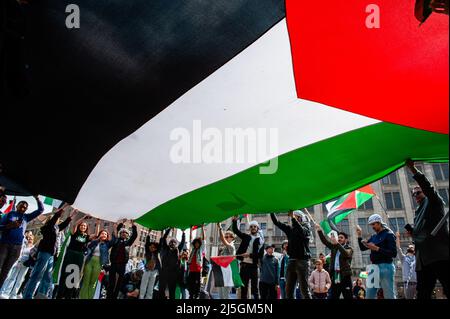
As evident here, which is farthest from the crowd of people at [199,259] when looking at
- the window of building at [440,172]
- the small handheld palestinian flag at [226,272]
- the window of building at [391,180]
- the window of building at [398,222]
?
the window of building at [440,172]

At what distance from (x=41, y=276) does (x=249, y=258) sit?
3.40m

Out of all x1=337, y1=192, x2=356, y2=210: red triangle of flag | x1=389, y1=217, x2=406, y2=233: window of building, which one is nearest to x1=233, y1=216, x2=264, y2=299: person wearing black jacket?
x1=337, y1=192, x2=356, y2=210: red triangle of flag

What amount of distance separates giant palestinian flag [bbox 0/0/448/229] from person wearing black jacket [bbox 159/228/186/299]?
6.70ft

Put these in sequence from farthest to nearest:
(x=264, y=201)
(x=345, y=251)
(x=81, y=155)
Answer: (x=345, y=251) < (x=264, y=201) < (x=81, y=155)

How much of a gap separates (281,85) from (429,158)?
1969 millimetres

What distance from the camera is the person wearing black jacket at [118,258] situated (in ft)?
19.0

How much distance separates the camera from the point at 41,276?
5.01m

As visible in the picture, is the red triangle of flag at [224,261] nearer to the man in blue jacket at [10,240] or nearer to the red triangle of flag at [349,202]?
the red triangle of flag at [349,202]

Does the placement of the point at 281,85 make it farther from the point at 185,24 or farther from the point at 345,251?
the point at 345,251

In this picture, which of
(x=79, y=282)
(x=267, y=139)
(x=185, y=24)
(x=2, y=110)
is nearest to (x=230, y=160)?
(x=267, y=139)

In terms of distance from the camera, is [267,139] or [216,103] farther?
[267,139]

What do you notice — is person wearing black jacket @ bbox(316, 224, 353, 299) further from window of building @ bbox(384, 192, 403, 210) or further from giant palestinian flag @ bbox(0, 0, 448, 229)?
window of building @ bbox(384, 192, 403, 210)

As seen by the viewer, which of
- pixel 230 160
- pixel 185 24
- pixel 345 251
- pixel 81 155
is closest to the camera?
pixel 185 24

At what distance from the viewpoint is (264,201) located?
4.64 meters
